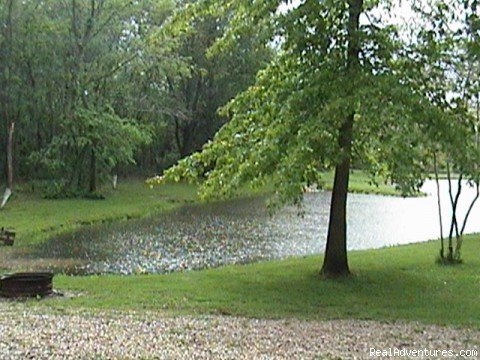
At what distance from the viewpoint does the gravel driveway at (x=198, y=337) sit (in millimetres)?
6031

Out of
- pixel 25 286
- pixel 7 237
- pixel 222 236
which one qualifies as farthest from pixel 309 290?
pixel 7 237

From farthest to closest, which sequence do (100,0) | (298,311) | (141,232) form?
(100,0)
(141,232)
(298,311)

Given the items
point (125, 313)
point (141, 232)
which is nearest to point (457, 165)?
point (125, 313)

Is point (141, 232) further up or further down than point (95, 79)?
further down

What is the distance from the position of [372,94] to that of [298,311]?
351 centimetres

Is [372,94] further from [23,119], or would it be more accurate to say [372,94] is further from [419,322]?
[23,119]

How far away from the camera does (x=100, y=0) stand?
2870 centimetres

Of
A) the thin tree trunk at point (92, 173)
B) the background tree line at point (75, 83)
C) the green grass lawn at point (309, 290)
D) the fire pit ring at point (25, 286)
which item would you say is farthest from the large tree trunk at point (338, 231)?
the thin tree trunk at point (92, 173)

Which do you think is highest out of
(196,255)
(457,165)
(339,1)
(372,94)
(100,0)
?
(100,0)

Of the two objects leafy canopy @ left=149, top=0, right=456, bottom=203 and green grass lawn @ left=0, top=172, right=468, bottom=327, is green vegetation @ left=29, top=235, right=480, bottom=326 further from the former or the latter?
leafy canopy @ left=149, top=0, right=456, bottom=203

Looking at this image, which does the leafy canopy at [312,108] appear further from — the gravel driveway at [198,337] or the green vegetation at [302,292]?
the gravel driveway at [198,337]

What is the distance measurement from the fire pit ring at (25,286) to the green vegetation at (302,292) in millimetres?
480

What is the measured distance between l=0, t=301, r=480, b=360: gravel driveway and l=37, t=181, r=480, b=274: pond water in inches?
245

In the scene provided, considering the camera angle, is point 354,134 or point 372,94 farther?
point 354,134
